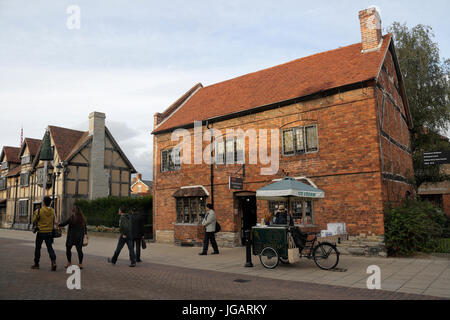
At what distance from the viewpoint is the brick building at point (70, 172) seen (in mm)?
26370

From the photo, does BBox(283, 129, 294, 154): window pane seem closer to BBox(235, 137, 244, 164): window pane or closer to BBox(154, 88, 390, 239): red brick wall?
BBox(154, 88, 390, 239): red brick wall

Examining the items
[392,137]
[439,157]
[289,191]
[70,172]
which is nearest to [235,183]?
[289,191]

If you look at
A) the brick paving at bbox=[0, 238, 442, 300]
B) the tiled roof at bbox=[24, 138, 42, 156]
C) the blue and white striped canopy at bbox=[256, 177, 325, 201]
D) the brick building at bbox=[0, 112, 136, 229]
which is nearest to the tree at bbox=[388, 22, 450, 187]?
the blue and white striped canopy at bbox=[256, 177, 325, 201]

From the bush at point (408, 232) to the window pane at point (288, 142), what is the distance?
4.43 metres

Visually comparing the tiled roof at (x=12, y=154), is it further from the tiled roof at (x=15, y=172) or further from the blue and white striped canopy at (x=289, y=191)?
the blue and white striped canopy at (x=289, y=191)

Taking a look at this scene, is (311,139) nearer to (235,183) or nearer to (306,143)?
(306,143)

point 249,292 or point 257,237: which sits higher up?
point 257,237

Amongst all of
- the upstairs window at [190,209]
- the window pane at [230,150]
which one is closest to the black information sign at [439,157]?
the window pane at [230,150]

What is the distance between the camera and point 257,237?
9867 mm

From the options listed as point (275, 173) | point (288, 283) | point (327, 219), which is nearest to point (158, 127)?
point (275, 173)

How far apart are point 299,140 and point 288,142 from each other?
1.76 ft

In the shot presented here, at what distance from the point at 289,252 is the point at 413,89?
51.4 feet

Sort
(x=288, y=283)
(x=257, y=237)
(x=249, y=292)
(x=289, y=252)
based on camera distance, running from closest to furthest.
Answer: (x=249, y=292) < (x=288, y=283) < (x=289, y=252) < (x=257, y=237)
